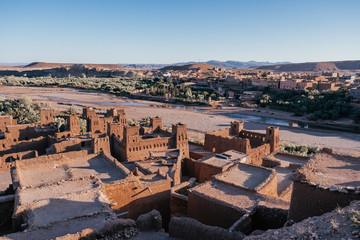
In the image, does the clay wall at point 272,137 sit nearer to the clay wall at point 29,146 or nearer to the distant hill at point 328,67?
the clay wall at point 29,146

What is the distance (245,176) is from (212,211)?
8.47 feet

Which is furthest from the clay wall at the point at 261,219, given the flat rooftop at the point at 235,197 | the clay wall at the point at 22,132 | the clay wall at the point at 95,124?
the clay wall at the point at 22,132

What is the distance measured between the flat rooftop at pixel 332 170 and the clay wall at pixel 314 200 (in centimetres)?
23

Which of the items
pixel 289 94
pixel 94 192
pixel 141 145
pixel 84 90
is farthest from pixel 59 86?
pixel 94 192

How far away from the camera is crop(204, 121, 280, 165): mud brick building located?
17.1 meters

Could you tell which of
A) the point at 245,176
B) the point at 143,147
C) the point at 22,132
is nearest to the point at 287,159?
→ the point at 245,176

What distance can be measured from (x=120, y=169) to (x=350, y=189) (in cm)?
904

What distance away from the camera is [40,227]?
7023mm

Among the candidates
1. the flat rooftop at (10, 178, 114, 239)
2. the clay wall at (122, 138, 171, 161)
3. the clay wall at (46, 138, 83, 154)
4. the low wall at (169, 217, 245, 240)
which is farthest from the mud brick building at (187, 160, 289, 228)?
the clay wall at (46, 138, 83, 154)

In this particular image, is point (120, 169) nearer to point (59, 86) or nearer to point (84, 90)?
point (84, 90)

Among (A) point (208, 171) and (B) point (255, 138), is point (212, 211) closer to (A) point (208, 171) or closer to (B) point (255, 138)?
(A) point (208, 171)

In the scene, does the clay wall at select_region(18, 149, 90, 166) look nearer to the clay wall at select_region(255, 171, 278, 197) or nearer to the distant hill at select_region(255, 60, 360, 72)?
the clay wall at select_region(255, 171, 278, 197)

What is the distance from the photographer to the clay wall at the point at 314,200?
566 centimetres

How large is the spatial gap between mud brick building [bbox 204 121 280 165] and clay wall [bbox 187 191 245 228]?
25.8 ft
